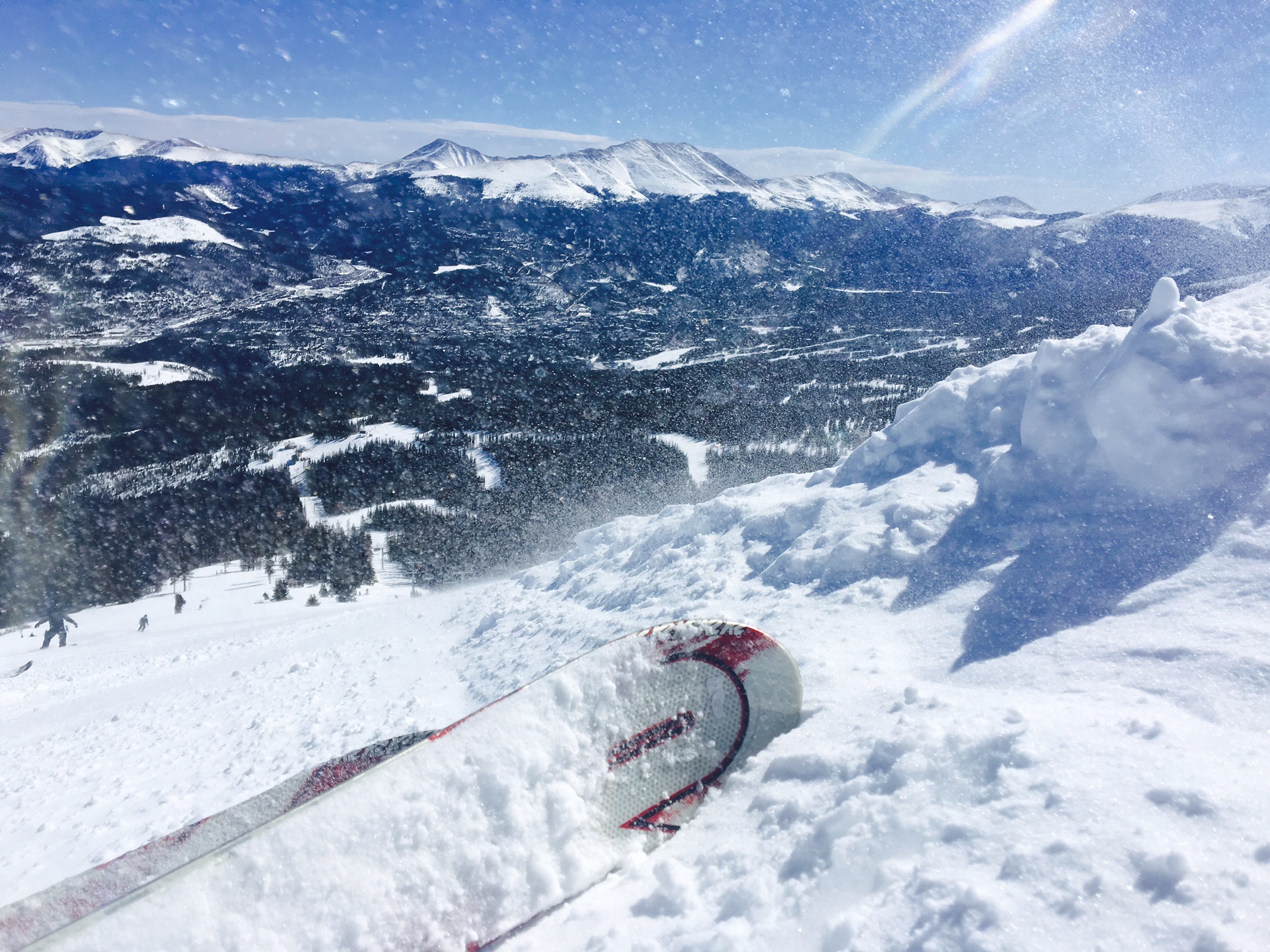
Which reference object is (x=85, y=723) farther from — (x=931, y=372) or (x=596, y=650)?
(x=931, y=372)

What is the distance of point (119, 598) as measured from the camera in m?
29.8

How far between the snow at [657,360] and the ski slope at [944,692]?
3885 inches

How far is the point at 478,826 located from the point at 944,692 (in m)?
2.82

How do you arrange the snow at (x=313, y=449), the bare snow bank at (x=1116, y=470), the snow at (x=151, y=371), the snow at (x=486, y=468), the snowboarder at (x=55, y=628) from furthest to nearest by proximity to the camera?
1. the snow at (x=151, y=371)
2. the snow at (x=313, y=449)
3. the snow at (x=486, y=468)
4. the snowboarder at (x=55, y=628)
5. the bare snow bank at (x=1116, y=470)

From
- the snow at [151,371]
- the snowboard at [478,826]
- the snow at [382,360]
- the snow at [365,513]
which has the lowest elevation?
the snow at [365,513]

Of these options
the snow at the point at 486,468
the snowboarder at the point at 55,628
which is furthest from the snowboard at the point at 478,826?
the snow at the point at 486,468

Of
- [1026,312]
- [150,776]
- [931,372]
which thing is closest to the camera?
[150,776]

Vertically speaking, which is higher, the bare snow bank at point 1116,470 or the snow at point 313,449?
the bare snow bank at point 1116,470

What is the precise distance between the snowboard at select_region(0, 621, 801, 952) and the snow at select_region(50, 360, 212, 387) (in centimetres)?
11258

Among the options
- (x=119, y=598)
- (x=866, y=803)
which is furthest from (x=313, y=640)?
(x=119, y=598)

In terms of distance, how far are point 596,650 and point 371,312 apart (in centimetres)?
18204

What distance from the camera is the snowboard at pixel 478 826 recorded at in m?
2.91

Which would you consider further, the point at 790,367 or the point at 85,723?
the point at 790,367

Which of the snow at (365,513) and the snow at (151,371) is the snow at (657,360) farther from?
the snow at (151,371)
